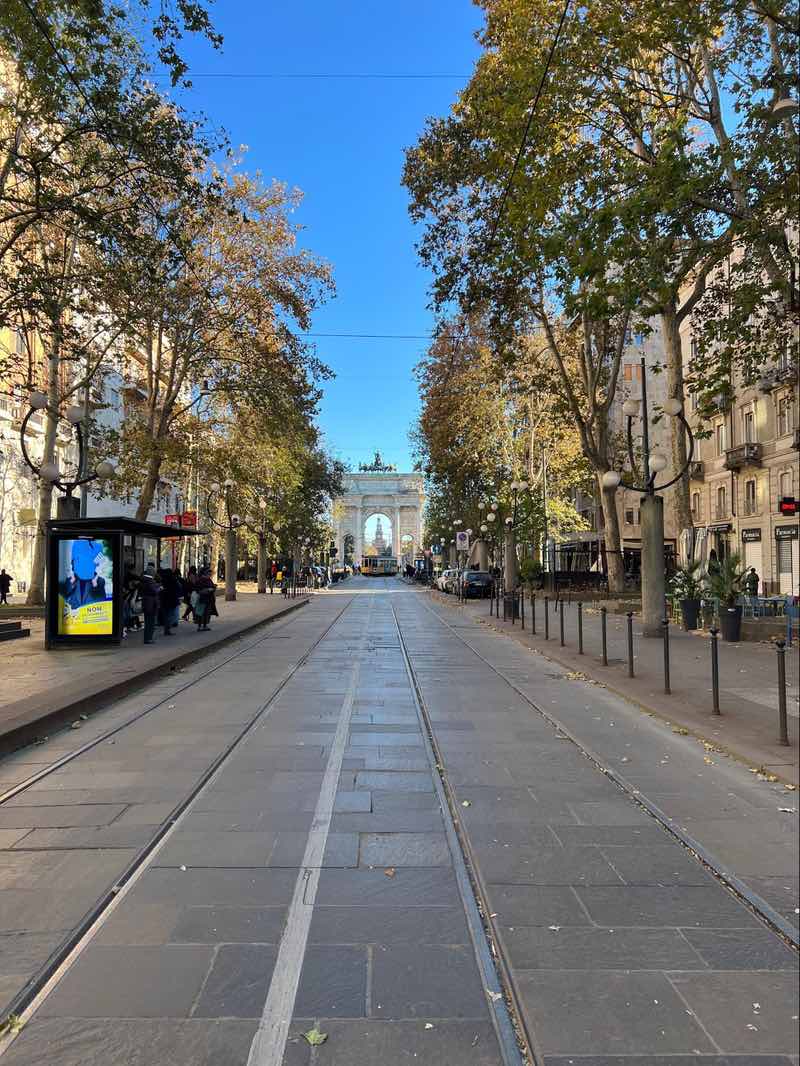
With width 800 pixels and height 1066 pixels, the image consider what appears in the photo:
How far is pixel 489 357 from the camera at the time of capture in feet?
118

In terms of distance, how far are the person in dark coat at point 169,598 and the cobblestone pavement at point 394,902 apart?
37.9ft

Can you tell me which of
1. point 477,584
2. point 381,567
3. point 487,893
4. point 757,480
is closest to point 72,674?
point 487,893

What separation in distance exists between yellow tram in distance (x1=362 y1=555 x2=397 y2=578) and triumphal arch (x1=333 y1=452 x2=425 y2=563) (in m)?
10.6

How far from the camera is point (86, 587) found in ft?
52.8

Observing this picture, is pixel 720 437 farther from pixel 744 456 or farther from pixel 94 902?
pixel 94 902

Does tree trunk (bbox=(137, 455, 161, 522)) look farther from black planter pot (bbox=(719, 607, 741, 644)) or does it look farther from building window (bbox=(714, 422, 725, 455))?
building window (bbox=(714, 422, 725, 455))

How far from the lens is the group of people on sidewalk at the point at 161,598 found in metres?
17.5

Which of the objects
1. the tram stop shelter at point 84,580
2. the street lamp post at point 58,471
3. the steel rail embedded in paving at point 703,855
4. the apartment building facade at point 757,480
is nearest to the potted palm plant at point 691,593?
the steel rail embedded in paving at point 703,855

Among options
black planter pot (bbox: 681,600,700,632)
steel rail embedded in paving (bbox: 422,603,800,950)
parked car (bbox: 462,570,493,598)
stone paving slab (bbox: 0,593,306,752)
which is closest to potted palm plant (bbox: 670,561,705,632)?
black planter pot (bbox: 681,600,700,632)

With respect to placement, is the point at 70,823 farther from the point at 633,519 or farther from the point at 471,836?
the point at 633,519

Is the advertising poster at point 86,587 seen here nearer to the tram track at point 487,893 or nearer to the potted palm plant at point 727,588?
the tram track at point 487,893

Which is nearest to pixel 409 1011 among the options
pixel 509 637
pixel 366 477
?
pixel 509 637

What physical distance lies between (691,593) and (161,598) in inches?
500

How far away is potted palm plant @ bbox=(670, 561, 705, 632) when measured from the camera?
66.3 feet
